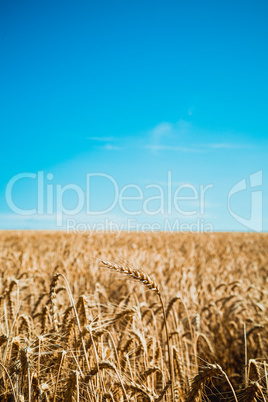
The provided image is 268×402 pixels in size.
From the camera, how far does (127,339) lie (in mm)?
2367

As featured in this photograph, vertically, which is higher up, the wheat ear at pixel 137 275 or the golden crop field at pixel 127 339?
the wheat ear at pixel 137 275

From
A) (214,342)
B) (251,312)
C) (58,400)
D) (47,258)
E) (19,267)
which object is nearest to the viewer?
(58,400)

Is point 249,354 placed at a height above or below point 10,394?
below

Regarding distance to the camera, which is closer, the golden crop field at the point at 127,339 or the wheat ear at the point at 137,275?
the wheat ear at the point at 137,275

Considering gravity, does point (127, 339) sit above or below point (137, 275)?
below

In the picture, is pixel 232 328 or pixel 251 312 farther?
pixel 251 312

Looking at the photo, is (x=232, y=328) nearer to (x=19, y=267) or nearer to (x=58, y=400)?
(x=58, y=400)

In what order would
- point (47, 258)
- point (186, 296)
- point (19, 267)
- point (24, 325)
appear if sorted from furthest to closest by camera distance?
point (47, 258) < point (19, 267) < point (186, 296) < point (24, 325)

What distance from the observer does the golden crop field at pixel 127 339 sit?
1.56m

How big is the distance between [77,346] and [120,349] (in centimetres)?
50

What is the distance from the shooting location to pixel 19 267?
19.3ft

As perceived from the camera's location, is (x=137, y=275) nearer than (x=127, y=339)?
Yes

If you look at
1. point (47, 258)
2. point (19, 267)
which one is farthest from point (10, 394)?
point (47, 258)

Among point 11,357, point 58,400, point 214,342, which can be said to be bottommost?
point 214,342
